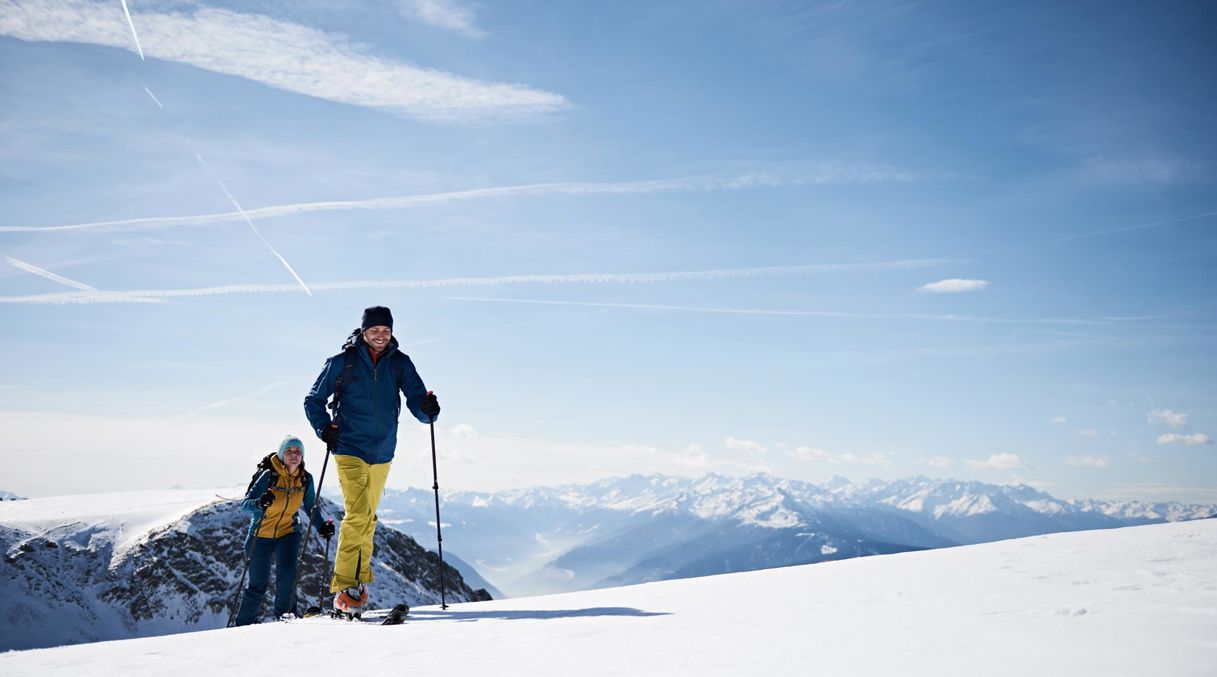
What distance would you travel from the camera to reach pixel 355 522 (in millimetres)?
8109

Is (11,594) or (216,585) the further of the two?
(216,585)

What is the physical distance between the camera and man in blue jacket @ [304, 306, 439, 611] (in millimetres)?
8062

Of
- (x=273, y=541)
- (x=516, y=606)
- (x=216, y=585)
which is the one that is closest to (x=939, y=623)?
(x=516, y=606)

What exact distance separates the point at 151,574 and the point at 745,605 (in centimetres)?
5368

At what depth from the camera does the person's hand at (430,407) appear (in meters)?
8.85

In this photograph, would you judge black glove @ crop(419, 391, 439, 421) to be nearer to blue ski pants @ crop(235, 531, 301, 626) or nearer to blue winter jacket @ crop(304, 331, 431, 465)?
blue winter jacket @ crop(304, 331, 431, 465)

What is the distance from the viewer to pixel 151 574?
46.3 meters

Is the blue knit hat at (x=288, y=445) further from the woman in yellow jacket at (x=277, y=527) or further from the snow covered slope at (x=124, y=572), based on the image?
the snow covered slope at (x=124, y=572)

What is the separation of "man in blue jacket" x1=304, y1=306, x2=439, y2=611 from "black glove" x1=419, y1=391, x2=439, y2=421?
0.02 meters

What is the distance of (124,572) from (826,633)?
56.3 metres

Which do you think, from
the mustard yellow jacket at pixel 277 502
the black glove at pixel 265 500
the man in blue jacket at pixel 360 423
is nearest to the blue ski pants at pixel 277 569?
the mustard yellow jacket at pixel 277 502

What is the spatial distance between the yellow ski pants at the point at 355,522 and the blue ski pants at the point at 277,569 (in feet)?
9.31

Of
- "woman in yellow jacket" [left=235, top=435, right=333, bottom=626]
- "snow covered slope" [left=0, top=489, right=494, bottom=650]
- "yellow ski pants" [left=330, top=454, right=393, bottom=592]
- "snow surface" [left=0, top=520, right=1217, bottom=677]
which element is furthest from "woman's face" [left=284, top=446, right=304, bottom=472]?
"snow covered slope" [left=0, top=489, right=494, bottom=650]

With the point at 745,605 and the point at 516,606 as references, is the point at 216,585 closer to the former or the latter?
the point at 516,606
